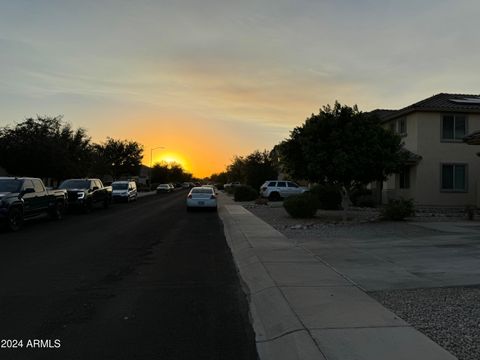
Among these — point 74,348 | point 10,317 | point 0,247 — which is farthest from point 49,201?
point 74,348

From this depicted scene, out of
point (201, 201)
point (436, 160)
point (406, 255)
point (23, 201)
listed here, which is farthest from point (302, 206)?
point (23, 201)

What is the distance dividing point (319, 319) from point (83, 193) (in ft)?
75.6

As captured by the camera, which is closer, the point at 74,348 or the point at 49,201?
the point at 74,348

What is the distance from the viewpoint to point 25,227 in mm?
19328

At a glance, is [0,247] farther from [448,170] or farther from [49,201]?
[448,170]

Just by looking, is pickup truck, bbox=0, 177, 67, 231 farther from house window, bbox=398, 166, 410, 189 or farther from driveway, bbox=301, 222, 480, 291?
house window, bbox=398, 166, 410, 189

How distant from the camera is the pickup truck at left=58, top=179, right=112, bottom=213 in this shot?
26.9m

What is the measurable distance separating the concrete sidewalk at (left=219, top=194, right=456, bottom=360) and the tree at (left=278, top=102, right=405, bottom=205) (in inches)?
366

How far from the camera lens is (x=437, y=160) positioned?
2778 cm

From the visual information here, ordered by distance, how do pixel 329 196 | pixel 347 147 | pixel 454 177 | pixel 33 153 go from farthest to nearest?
pixel 33 153 < pixel 329 196 < pixel 454 177 < pixel 347 147

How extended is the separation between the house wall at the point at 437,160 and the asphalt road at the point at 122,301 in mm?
16902

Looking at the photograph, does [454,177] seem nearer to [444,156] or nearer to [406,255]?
[444,156]

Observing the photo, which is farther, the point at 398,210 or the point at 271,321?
the point at 398,210

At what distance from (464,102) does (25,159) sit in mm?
28196
